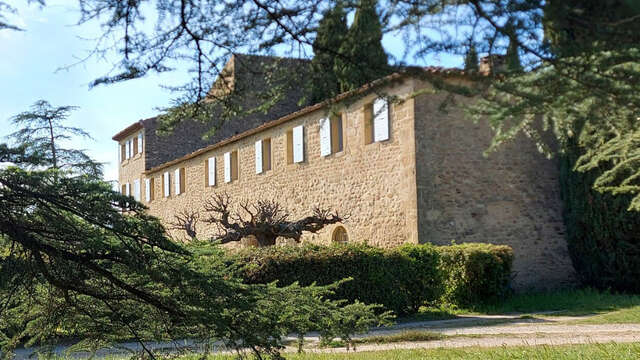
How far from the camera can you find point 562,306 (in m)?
13.1

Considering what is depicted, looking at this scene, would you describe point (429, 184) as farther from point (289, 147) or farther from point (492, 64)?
point (492, 64)

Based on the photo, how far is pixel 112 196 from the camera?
4.84 meters

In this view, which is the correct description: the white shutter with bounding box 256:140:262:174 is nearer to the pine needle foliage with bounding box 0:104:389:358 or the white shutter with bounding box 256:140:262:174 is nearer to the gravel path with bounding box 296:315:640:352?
the gravel path with bounding box 296:315:640:352

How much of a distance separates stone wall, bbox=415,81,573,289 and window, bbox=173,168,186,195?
1362 centimetres

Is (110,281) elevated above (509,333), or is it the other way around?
(110,281)

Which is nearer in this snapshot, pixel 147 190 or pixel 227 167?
pixel 227 167

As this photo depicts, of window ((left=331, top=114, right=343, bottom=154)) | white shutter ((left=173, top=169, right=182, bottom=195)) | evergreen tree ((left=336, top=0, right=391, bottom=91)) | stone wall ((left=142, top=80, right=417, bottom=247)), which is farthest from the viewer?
white shutter ((left=173, top=169, right=182, bottom=195))

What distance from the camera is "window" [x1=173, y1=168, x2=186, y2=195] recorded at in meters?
26.5

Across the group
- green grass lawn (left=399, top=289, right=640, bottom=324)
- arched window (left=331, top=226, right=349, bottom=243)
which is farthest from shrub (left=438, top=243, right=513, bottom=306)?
arched window (left=331, top=226, right=349, bottom=243)

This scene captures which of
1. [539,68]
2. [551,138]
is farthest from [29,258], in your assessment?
[551,138]

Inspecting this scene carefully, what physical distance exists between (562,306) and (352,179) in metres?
5.65

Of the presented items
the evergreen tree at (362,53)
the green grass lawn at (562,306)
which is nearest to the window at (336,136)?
the green grass lawn at (562,306)

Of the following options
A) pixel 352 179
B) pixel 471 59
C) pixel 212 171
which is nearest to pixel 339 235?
pixel 352 179

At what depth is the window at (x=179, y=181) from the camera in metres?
26.5
